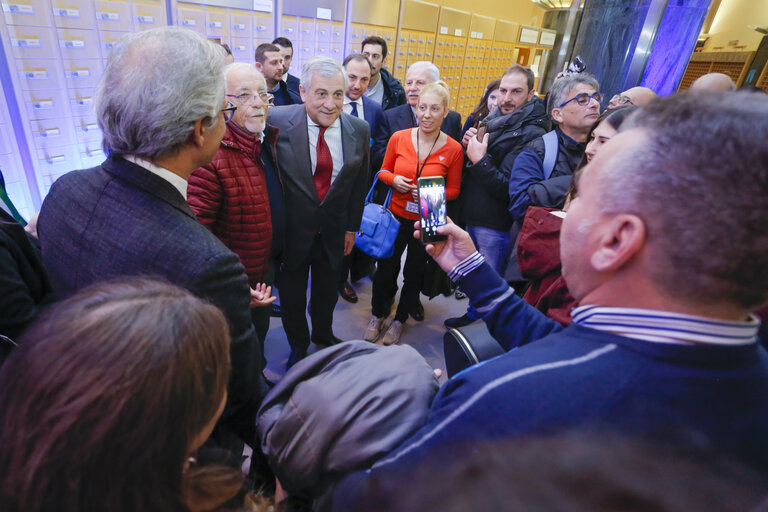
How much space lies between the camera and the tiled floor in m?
2.71

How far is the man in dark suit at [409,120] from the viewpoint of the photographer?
Result: 10.1 ft

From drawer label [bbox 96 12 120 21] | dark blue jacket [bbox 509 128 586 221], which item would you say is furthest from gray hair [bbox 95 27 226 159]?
drawer label [bbox 96 12 120 21]

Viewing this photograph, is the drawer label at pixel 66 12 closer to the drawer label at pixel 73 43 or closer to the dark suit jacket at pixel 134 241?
the drawer label at pixel 73 43

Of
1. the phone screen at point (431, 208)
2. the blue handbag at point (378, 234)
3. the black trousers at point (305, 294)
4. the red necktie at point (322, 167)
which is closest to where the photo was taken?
the phone screen at point (431, 208)

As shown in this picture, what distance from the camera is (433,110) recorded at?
2.56m

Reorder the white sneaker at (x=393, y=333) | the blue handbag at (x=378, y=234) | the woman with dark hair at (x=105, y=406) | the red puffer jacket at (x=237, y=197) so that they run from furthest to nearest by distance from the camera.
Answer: the white sneaker at (x=393, y=333), the blue handbag at (x=378, y=234), the red puffer jacket at (x=237, y=197), the woman with dark hair at (x=105, y=406)

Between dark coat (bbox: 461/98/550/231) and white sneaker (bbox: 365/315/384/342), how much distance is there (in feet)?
3.33

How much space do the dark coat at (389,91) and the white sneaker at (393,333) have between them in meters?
2.27

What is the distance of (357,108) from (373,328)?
1.86 metres

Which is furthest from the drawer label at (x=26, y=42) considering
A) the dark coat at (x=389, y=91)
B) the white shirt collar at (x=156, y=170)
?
the dark coat at (x=389, y=91)

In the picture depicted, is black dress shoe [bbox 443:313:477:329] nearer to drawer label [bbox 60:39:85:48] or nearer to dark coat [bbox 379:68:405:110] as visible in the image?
dark coat [bbox 379:68:405:110]

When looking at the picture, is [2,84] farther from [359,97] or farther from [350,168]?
[359,97]

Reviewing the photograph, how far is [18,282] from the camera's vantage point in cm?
103

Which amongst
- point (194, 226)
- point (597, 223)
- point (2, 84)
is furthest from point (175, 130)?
point (2, 84)
